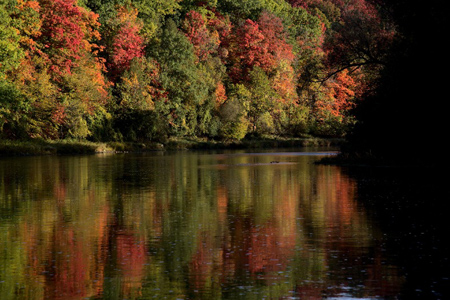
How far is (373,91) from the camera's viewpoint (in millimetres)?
41531

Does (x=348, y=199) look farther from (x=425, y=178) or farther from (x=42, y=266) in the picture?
(x=42, y=266)

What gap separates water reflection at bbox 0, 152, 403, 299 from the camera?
9562mm

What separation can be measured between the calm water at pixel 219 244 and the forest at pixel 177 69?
21315mm

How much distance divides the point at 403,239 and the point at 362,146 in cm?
2878

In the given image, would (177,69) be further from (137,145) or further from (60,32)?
(60,32)

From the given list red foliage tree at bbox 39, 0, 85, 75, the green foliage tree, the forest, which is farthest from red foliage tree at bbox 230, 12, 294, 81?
red foliage tree at bbox 39, 0, 85, 75

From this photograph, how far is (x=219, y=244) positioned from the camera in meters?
13.2

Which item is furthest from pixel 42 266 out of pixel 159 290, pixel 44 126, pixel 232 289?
pixel 44 126

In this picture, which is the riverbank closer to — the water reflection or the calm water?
the water reflection

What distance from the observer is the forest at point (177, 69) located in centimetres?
5566

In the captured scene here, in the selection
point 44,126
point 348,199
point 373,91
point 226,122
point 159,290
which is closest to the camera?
point 159,290

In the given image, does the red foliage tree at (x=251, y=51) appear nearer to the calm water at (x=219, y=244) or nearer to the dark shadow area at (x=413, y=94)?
the dark shadow area at (x=413, y=94)

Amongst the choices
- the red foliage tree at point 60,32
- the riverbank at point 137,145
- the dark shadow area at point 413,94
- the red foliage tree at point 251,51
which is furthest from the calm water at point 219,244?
the red foliage tree at point 251,51

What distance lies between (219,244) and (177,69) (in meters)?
72.4
